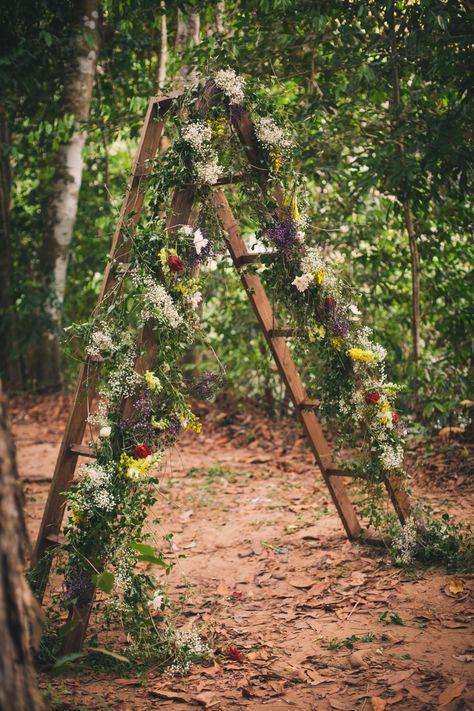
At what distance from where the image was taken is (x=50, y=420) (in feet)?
30.5

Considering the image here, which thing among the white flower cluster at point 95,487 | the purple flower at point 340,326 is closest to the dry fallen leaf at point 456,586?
the purple flower at point 340,326

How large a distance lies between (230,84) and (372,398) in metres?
1.96

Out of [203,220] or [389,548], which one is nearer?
[203,220]

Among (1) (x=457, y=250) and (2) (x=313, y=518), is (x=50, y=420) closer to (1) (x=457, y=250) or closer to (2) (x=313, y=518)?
(2) (x=313, y=518)

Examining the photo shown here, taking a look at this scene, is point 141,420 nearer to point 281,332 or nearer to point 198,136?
point 281,332

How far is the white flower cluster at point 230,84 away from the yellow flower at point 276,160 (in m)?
0.34

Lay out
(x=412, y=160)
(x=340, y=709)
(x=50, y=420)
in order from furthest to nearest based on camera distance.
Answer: (x=50, y=420) → (x=412, y=160) → (x=340, y=709)

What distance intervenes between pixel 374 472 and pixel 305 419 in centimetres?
61

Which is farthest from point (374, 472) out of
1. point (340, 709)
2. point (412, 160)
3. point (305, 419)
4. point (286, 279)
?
point (412, 160)

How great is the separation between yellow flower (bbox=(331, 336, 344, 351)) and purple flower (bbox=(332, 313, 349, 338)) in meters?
0.02

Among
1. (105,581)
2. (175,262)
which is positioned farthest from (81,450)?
(175,262)

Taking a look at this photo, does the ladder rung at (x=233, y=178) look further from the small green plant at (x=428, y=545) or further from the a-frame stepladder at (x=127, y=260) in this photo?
the small green plant at (x=428, y=545)

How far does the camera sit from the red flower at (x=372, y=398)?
4.07m

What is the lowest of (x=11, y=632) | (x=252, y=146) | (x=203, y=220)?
(x=11, y=632)
